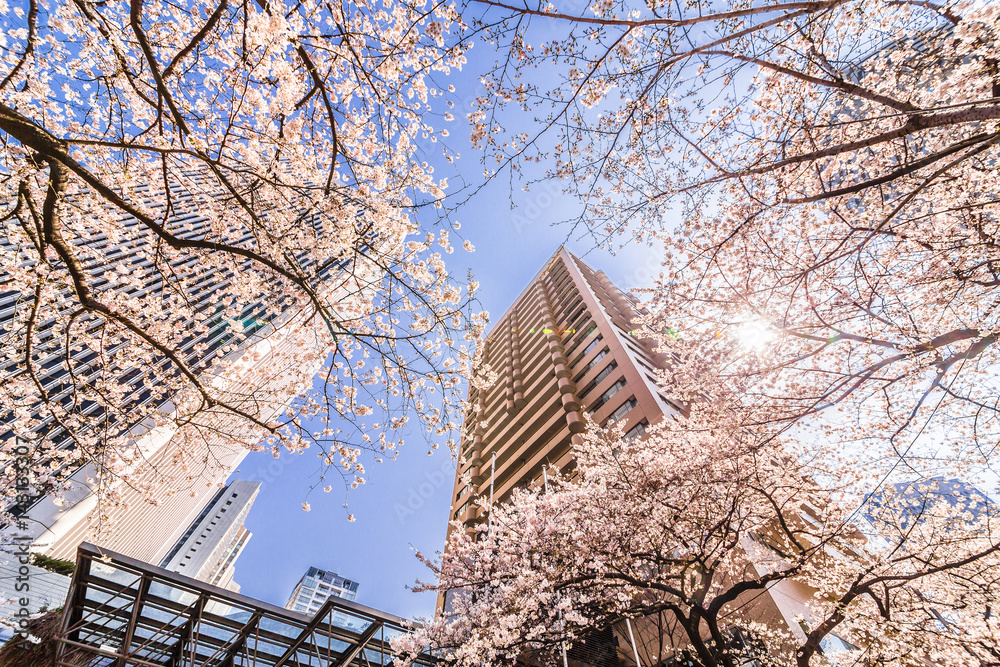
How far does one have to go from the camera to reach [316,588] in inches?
5743

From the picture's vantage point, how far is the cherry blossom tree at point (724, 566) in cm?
777

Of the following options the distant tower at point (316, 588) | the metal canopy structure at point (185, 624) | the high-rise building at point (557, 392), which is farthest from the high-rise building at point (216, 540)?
the metal canopy structure at point (185, 624)

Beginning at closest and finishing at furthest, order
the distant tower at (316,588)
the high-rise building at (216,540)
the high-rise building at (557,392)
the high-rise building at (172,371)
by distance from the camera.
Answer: the high-rise building at (172,371) < the high-rise building at (557,392) < the high-rise building at (216,540) < the distant tower at (316,588)

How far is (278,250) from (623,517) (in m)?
9.83

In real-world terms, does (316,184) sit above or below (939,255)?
below

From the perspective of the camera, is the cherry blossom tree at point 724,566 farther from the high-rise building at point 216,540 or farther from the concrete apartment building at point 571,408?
the high-rise building at point 216,540

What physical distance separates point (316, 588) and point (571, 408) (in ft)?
556

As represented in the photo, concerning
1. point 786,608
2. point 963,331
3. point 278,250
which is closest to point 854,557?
point 786,608

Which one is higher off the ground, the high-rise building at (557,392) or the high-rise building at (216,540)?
the high-rise building at (216,540)

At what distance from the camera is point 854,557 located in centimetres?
1022

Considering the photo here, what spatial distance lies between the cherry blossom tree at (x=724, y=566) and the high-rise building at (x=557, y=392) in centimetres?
603

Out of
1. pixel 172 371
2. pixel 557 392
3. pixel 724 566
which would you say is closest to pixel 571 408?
pixel 557 392

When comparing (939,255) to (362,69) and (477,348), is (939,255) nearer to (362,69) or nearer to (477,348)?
(477,348)

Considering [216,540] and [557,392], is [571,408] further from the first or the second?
[216,540]
